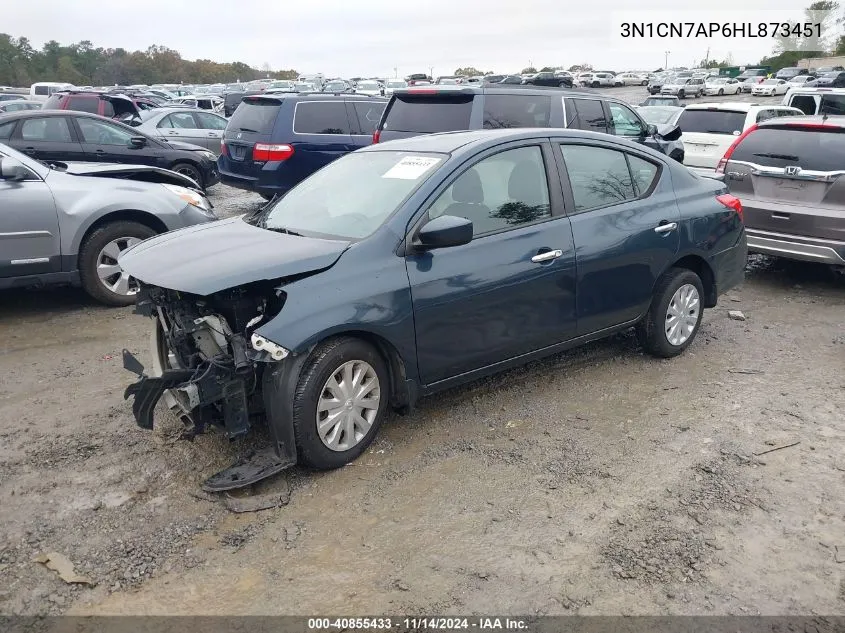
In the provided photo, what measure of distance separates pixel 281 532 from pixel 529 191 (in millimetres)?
2520

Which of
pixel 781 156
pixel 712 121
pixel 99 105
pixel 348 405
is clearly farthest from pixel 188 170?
pixel 348 405

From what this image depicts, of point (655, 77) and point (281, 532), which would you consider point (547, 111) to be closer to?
point (281, 532)

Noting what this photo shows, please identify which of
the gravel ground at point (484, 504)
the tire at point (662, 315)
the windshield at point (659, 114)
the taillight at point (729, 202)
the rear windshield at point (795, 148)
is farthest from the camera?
the windshield at point (659, 114)

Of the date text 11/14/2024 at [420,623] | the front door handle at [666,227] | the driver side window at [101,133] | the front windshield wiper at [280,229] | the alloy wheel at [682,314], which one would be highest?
the driver side window at [101,133]

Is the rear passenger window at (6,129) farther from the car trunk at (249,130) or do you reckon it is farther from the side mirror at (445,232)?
the side mirror at (445,232)

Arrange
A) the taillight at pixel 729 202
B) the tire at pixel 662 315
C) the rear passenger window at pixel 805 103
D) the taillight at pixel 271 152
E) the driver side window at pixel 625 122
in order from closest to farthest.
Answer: the tire at pixel 662 315 → the taillight at pixel 729 202 → the driver side window at pixel 625 122 → the taillight at pixel 271 152 → the rear passenger window at pixel 805 103

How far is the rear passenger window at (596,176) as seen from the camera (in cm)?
473

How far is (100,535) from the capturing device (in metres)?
3.30

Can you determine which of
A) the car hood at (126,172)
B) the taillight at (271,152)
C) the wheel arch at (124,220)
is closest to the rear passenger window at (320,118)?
the taillight at (271,152)

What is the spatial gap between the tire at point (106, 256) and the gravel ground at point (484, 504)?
139cm

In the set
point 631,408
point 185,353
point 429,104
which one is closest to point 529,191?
point 631,408

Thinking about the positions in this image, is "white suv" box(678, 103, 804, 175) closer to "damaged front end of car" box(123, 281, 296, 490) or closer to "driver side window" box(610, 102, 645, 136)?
"driver side window" box(610, 102, 645, 136)

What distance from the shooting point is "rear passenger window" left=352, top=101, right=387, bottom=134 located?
36.9 ft

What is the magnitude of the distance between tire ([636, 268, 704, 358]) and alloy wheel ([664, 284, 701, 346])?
0.6 inches
